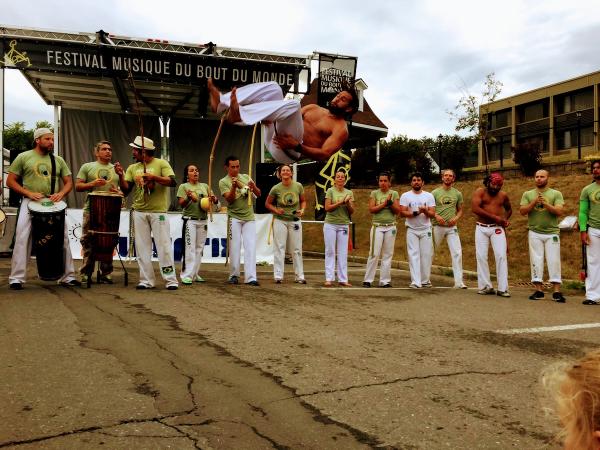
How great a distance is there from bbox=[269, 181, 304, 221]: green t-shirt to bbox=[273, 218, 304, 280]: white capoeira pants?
4.9 inches

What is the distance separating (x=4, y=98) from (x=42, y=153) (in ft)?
18.8

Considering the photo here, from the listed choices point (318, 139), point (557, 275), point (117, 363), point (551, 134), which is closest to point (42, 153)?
point (318, 139)

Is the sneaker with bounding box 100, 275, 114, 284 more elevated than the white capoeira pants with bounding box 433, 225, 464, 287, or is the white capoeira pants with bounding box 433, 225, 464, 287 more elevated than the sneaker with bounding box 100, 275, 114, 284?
the white capoeira pants with bounding box 433, 225, 464, 287

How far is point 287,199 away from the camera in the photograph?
10148 mm

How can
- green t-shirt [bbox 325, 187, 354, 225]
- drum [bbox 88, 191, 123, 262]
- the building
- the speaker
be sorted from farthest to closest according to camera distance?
the building → the speaker → green t-shirt [bbox 325, 187, 354, 225] → drum [bbox 88, 191, 123, 262]

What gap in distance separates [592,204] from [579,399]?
833cm

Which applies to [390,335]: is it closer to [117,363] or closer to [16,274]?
[117,363]

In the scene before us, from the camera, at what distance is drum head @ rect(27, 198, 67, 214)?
306 inches

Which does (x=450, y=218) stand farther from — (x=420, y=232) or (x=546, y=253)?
(x=546, y=253)

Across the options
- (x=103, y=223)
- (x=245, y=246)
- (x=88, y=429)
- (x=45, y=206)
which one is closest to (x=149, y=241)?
(x=103, y=223)

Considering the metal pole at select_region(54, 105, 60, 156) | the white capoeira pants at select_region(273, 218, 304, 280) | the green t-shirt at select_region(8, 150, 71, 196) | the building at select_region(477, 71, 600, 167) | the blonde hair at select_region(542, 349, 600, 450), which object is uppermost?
the building at select_region(477, 71, 600, 167)

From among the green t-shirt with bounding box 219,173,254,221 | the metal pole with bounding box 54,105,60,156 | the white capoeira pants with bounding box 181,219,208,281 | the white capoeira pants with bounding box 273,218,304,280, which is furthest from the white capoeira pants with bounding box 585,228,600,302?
the metal pole with bounding box 54,105,60,156

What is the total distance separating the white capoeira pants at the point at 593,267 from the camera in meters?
8.71

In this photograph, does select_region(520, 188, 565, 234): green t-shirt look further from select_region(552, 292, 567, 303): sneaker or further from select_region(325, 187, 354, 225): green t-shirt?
select_region(325, 187, 354, 225): green t-shirt
